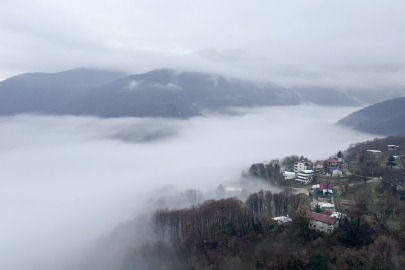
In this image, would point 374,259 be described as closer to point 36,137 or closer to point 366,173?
point 366,173

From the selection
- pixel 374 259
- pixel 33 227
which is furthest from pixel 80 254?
pixel 374 259

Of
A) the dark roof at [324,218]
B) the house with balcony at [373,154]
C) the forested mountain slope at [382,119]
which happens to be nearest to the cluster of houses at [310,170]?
the house with balcony at [373,154]

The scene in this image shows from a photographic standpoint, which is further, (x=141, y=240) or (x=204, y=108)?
(x=204, y=108)

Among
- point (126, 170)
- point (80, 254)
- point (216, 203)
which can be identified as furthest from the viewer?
point (126, 170)

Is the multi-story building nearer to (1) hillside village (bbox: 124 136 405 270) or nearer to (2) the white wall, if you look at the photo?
(1) hillside village (bbox: 124 136 405 270)

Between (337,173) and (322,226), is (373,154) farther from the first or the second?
(322,226)

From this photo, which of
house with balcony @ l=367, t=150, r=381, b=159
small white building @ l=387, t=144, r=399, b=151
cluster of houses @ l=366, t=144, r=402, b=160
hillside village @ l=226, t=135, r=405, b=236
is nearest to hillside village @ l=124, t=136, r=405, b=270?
hillside village @ l=226, t=135, r=405, b=236
